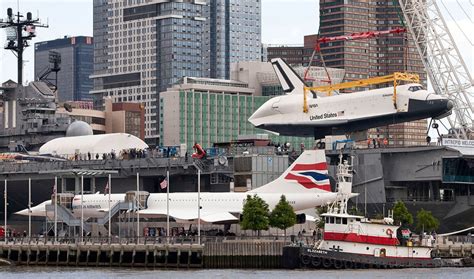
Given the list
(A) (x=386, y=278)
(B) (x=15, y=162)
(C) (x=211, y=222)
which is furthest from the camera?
(B) (x=15, y=162)

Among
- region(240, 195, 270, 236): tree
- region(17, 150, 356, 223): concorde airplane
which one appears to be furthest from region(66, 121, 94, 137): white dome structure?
region(240, 195, 270, 236): tree

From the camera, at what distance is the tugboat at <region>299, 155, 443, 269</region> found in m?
89.2

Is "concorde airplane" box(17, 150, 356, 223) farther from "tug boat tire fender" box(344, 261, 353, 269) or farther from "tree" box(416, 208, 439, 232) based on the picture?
"tug boat tire fender" box(344, 261, 353, 269)

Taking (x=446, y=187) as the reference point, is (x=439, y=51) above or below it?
above

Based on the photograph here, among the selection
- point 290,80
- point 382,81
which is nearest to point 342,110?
point 382,81

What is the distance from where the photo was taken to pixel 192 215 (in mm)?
113312

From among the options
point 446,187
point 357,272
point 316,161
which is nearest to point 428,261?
point 357,272

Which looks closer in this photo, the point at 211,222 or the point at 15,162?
the point at 211,222

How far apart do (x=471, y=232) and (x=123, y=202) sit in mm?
32367

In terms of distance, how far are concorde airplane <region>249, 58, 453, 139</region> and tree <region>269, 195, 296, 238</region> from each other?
77.0ft

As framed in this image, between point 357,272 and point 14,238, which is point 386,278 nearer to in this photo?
point 357,272

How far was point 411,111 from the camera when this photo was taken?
403 feet

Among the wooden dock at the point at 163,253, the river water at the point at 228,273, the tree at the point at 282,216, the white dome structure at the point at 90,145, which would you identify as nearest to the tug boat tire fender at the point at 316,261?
the river water at the point at 228,273

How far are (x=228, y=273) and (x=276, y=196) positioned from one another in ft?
77.3
